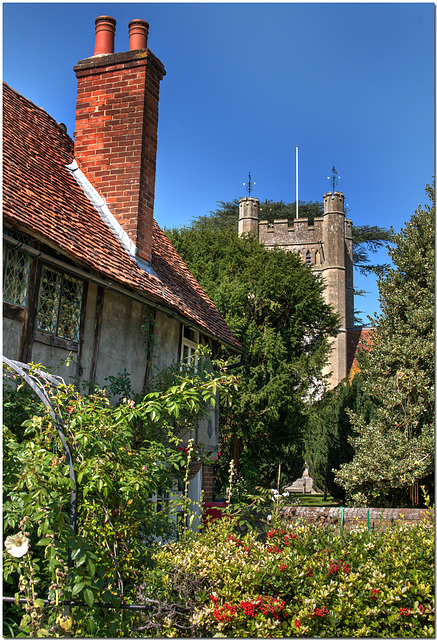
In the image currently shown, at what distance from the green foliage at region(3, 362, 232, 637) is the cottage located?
63.4 inches

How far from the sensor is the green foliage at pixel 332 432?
767 inches

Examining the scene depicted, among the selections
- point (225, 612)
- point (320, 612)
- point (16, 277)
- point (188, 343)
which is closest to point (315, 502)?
point (188, 343)

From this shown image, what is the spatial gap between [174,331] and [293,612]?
5972mm

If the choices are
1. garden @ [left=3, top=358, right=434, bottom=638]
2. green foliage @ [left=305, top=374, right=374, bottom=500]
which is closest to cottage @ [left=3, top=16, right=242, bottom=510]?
garden @ [left=3, top=358, right=434, bottom=638]

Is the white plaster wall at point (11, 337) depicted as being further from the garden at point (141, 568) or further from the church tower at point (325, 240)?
the church tower at point (325, 240)

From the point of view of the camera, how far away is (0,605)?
11.2 ft

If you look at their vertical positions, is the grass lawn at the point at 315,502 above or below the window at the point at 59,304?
below

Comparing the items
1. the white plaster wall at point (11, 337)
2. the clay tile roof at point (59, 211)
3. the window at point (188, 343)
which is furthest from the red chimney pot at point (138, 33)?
the white plaster wall at point (11, 337)

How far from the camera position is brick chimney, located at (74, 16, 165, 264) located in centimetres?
880

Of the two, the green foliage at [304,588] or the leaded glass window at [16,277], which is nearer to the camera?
the green foliage at [304,588]

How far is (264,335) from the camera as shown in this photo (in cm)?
2003

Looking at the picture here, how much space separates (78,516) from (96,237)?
14.9 feet

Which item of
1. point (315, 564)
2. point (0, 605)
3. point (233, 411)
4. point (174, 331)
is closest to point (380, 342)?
point (233, 411)

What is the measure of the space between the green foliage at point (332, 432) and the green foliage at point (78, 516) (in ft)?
47.9
